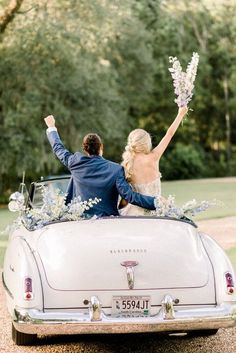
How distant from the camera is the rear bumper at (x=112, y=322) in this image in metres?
5.94

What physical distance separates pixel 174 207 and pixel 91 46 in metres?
27.3

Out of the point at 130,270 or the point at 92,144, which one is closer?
the point at 130,270

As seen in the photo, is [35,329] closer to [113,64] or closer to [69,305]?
[69,305]

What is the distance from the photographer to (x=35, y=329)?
19.7 feet

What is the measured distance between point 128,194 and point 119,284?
105 cm

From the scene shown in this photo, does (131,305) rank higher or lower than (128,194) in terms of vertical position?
lower

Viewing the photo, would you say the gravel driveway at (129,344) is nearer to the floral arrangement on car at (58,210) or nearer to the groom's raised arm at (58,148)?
the floral arrangement on car at (58,210)

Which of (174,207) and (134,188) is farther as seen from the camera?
(134,188)

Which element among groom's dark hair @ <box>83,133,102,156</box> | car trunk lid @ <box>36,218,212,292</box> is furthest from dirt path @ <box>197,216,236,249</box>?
car trunk lid @ <box>36,218,212,292</box>

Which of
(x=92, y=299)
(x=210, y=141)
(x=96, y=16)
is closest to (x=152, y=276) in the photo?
(x=92, y=299)

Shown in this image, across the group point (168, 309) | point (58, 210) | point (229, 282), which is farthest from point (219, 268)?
point (58, 210)

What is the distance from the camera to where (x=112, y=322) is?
5.93 meters

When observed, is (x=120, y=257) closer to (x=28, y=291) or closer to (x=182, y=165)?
(x=28, y=291)

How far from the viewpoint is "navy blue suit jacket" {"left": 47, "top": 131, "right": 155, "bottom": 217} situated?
6.96 meters
